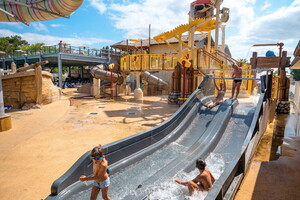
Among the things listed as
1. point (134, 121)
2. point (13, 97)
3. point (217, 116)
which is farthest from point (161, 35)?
point (13, 97)

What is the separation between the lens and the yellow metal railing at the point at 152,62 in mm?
14445

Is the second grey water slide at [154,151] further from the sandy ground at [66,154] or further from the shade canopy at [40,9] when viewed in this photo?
the shade canopy at [40,9]

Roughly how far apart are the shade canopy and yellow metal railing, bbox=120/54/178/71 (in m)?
6.22

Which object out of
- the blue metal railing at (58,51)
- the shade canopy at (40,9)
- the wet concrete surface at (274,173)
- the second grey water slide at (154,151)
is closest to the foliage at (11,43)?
the blue metal railing at (58,51)

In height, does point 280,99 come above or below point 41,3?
below

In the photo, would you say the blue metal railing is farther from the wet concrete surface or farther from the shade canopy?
the wet concrete surface

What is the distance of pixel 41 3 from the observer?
10039mm

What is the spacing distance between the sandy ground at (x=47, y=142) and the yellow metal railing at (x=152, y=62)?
5.34m

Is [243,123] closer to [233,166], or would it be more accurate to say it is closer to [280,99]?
[233,166]

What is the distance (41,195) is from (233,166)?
3.44 m

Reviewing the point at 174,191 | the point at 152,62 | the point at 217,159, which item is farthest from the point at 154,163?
the point at 152,62

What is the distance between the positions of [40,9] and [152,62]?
7.79 m

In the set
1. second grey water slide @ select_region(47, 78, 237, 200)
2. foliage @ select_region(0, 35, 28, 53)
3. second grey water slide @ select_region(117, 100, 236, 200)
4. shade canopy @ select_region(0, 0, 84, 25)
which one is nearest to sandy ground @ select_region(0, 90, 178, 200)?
second grey water slide @ select_region(47, 78, 237, 200)

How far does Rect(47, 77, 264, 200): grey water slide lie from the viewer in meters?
3.58
